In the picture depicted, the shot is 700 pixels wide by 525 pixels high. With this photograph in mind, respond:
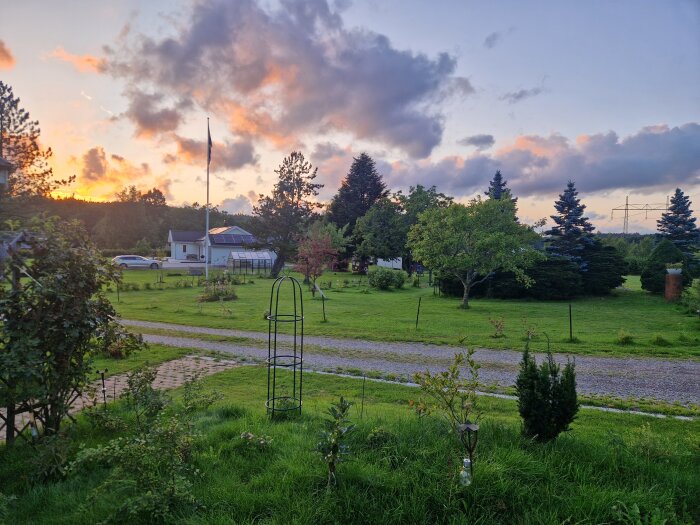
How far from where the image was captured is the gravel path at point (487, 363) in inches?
293

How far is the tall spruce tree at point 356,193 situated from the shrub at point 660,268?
29.5m

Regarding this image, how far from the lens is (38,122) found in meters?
29.8

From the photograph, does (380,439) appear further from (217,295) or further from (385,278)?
(385,278)

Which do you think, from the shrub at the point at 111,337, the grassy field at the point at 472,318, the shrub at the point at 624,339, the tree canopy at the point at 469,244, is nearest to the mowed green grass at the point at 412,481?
the shrub at the point at 111,337

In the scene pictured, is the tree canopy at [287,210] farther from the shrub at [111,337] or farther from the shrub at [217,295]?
the shrub at [111,337]

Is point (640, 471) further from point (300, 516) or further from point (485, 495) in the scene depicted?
point (300, 516)

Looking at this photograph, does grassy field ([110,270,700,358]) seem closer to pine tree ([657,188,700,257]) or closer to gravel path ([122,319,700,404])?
gravel path ([122,319,700,404])

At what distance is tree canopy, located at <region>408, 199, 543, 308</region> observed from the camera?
18.7 metres

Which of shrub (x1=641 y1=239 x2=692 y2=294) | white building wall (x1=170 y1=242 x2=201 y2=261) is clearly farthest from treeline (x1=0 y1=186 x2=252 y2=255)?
shrub (x1=641 y1=239 x2=692 y2=294)

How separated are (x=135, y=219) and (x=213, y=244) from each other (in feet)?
68.2

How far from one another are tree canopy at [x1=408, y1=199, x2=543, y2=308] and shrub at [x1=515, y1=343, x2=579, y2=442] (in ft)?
48.1

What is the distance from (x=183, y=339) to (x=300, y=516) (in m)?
9.61

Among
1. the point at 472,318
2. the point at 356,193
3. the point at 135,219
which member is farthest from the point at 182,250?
the point at 472,318

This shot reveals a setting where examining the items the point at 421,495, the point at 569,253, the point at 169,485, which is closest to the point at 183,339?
the point at 169,485
